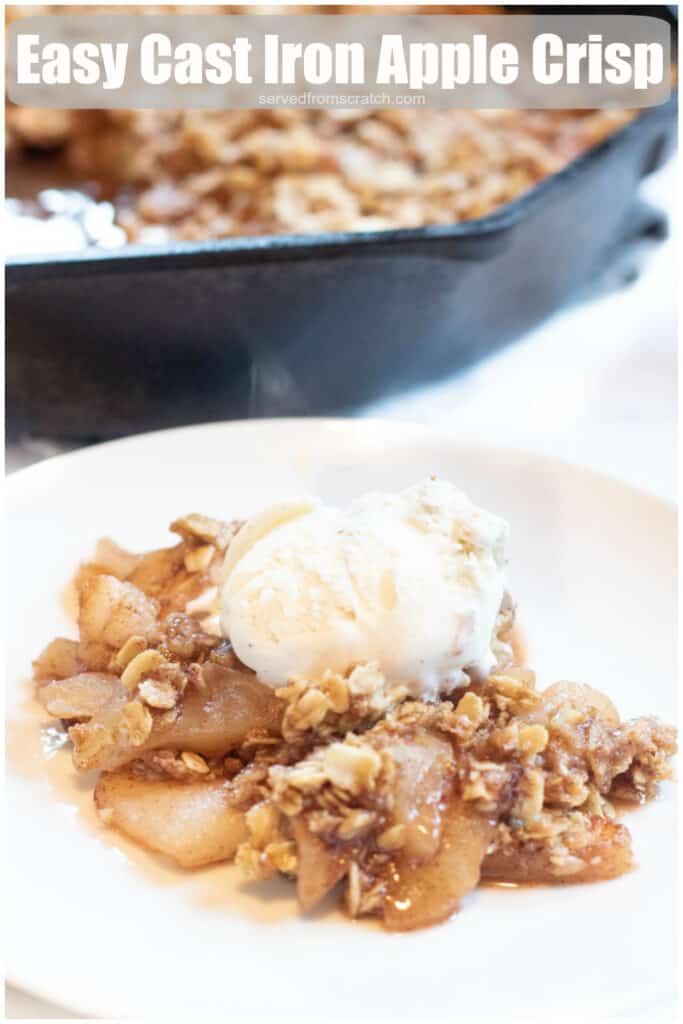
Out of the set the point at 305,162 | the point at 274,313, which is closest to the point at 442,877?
the point at 274,313

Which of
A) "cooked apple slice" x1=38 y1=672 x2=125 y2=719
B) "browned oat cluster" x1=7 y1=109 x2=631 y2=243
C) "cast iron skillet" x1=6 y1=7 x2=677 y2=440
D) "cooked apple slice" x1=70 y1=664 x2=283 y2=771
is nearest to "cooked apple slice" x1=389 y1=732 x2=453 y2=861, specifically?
"cooked apple slice" x1=70 y1=664 x2=283 y2=771

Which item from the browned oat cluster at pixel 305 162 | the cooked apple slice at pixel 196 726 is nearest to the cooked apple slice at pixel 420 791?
the cooked apple slice at pixel 196 726

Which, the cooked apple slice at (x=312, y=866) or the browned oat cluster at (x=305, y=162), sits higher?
the browned oat cluster at (x=305, y=162)

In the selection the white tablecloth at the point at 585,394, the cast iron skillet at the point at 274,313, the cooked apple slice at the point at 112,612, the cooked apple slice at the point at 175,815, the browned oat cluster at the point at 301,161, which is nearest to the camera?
the cooked apple slice at the point at 175,815

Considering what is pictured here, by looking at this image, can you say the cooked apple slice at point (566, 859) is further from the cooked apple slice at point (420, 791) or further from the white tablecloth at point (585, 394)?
the white tablecloth at point (585, 394)

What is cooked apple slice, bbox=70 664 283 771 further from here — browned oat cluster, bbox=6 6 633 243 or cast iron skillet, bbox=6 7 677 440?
browned oat cluster, bbox=6 6 633 243

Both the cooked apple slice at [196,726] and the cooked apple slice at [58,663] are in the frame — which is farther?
the cooked apple slice at [58,663]
